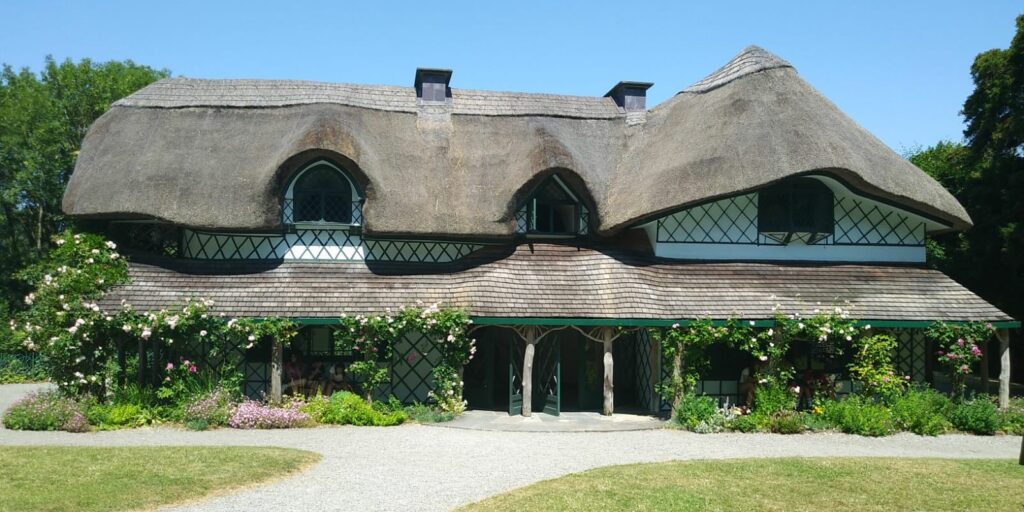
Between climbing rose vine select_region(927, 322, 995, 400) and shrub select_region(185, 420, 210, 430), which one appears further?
climbing rose vine select_region(927, 322, 995, 400)

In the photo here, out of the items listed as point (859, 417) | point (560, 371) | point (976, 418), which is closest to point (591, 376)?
point (560, 371)

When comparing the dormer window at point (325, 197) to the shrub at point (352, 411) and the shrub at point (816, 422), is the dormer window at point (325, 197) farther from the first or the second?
the shrub at point (816, 422)

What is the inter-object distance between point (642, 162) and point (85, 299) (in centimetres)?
1250

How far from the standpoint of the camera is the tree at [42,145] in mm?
30391

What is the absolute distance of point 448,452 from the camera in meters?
12.4

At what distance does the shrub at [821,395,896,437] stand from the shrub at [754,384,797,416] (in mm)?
685

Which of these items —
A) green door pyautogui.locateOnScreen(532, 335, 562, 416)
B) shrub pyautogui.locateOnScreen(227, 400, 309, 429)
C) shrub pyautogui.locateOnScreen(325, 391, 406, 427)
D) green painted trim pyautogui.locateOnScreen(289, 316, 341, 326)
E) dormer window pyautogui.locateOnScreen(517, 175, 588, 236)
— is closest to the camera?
shrub pyautogui.locateOnScreen(227, 400, 309, 429)

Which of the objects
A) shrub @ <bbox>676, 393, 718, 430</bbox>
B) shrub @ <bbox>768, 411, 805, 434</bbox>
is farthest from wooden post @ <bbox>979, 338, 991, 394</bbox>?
shrub @ <bbox>676, 393, 718, 430</bbox>

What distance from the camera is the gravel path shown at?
9547mm

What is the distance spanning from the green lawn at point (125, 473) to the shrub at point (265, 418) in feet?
7.40

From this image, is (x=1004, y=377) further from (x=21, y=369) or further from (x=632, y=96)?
(x=21, y=369)

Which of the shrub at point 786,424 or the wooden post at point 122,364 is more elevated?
the wooden post at point 122,364

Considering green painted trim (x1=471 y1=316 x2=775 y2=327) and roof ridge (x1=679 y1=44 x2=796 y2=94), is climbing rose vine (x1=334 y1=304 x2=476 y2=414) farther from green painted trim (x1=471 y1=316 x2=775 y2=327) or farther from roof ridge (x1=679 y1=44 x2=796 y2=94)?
roof ridge (x1=679 y1=44 x2=796 y2=94)

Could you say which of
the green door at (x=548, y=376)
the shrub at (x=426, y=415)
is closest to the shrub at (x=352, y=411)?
the shrub at (x=426, y=415)
